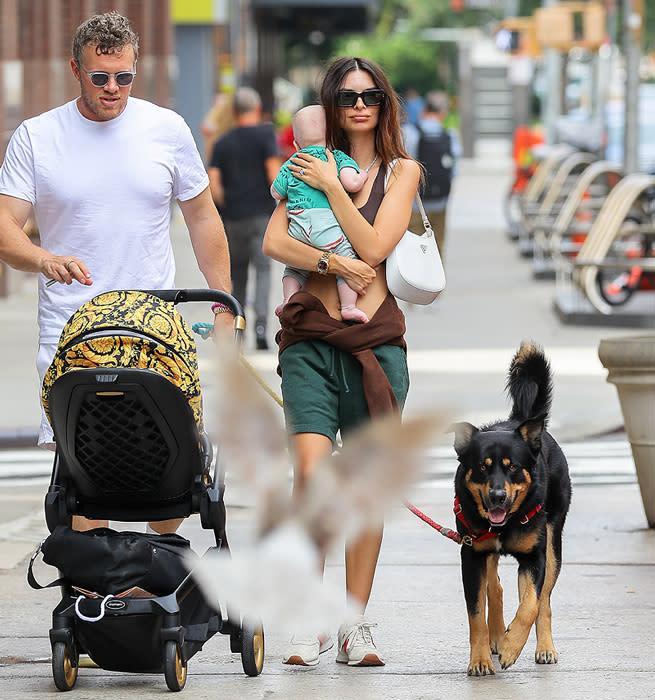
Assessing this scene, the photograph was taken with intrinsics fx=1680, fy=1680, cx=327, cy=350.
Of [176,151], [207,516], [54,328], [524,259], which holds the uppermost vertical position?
[176,151]

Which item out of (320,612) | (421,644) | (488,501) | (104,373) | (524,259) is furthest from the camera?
(524,259)

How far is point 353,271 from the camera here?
16.8ft

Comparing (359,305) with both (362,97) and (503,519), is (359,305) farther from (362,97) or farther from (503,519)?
(503,519)

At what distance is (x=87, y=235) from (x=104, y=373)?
844 mm

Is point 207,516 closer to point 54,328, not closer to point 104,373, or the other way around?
point 104,373

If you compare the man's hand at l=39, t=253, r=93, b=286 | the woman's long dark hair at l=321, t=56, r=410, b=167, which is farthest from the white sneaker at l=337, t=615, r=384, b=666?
the woman's long dark hair at l=321, t=56, r=410, b=167

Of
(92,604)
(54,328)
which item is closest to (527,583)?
(92,604)

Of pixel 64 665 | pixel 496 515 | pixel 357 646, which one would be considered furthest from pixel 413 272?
pixel 64 665

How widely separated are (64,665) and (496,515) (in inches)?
52.9

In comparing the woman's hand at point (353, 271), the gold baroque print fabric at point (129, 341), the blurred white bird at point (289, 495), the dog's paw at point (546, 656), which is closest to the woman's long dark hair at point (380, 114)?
the woman's hand at point (353, 271)

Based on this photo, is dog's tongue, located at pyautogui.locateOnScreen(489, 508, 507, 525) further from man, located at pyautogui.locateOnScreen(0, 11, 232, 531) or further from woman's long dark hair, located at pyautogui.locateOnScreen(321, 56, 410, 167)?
woman's long dark hair, located at pyautogui.locateOnScreen(321, 56, 410, 167)

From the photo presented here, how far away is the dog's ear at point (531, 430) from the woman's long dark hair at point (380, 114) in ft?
3.07

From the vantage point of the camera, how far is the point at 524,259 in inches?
926

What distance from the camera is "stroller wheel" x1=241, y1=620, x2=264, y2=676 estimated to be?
16.5ft
